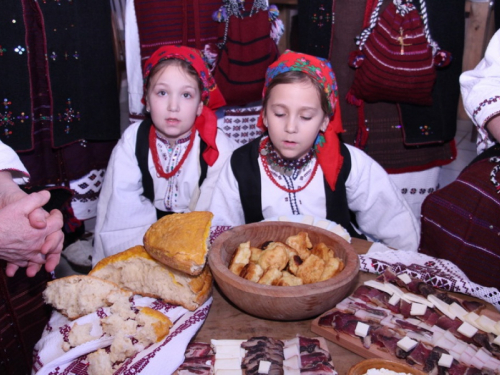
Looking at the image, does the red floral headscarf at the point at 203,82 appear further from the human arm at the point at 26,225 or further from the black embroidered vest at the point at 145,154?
the human arm at the point at 26,225

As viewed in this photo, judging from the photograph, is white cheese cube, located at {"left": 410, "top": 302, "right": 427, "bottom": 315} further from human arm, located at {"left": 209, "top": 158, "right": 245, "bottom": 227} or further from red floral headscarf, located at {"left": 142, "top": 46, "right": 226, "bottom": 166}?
red floral headscarf, located at {"left": 142, "top": 46, "right": 226, "bottom": 166}

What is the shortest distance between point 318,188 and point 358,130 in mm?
747

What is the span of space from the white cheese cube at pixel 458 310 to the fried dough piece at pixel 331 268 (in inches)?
12.2

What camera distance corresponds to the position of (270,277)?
1263mm

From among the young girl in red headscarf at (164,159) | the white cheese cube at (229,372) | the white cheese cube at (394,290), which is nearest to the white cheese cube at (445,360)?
the white cheese cube at (394,290)

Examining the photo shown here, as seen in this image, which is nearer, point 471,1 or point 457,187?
Result: point 457,187

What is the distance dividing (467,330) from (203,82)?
1.61 m

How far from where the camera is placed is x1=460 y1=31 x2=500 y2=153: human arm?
71.2 inches

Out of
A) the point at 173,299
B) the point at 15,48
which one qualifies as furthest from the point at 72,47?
the point at 173,299

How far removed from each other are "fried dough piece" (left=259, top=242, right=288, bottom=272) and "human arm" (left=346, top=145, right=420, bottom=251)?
82cm

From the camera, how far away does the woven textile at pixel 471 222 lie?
70.9 inches

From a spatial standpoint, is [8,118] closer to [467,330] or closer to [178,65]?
A: [178,65]

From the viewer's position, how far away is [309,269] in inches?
50.8

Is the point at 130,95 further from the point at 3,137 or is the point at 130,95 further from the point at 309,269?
the point at 309,269
